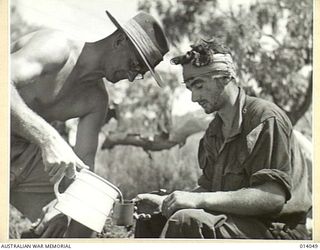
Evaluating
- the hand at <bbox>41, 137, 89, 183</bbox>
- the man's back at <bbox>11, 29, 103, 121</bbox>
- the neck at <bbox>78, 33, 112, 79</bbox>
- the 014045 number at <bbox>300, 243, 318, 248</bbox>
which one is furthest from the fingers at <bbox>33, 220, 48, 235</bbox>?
the 014045 number at <bbox>300, 243, 318, 248</bbox>

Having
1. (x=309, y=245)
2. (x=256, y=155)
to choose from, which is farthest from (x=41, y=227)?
(x=309, y=245)

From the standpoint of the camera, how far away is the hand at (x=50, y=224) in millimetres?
2863

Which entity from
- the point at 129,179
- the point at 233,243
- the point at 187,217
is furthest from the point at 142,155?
the point at 233,243

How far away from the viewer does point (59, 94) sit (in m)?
2.91

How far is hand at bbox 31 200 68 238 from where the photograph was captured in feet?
9.39

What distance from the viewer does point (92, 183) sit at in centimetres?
285

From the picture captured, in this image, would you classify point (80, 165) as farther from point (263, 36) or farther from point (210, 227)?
point (263, 36)

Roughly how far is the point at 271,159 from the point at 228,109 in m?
0.25

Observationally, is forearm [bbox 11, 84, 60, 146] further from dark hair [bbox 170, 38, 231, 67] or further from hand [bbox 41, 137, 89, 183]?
dark hair [bbox 170, 38, 231, 67]

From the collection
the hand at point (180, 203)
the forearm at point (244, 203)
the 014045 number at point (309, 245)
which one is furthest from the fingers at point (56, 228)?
the 014045 number at point (309, 245)

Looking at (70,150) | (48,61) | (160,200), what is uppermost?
(48,61)

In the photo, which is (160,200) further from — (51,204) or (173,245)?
(51,204)

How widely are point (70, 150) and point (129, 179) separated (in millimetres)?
249

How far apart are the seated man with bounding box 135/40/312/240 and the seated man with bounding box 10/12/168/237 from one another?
189mm
